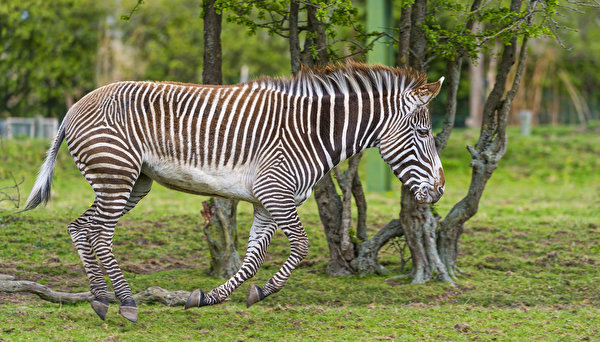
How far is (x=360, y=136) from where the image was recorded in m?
6.72

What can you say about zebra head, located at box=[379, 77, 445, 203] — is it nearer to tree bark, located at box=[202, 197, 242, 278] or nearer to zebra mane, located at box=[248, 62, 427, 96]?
zebra mane, located at box=[248, 62, 427, 96]

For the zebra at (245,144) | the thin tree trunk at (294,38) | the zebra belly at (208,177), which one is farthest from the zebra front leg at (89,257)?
the thin tree trunk at (294,38)

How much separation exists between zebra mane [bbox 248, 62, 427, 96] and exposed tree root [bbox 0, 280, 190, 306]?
229 centimetres

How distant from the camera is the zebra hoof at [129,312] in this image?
6173 mm

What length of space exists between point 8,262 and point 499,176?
46.1 feet

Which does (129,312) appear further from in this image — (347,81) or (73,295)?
(347,81)

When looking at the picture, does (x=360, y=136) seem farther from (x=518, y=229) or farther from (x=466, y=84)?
(x=466, y=84)

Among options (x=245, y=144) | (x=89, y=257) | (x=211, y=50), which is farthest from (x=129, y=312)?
(x=211, y=50)

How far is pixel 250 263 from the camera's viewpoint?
6457mm

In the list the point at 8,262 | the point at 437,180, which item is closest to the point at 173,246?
the point at 8,262

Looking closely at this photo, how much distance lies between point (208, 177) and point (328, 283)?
2538mm

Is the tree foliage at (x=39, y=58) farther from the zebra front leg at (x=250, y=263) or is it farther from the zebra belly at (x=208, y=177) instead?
the zebra front leg at (x=250, y=263)

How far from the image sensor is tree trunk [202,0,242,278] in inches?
328

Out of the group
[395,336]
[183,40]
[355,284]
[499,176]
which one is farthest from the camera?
[183,40]
